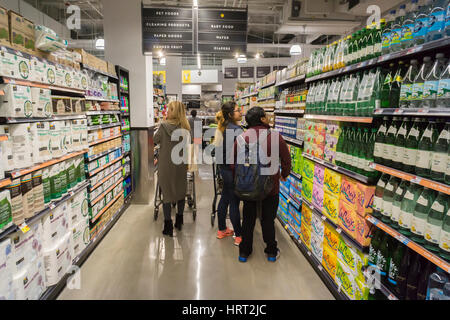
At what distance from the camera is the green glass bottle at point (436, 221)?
173cm

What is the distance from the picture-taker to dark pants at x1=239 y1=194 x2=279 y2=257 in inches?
135

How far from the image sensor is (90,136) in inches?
150

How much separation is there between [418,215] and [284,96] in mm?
3336

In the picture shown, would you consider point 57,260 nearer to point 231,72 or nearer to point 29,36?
point 29,36

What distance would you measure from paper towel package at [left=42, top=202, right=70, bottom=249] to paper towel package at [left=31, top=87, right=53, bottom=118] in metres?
0.90

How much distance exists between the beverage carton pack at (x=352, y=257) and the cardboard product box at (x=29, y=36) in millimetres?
3223

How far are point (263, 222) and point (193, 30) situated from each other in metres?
3.84

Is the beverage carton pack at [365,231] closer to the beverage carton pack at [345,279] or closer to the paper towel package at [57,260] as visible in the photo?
the beverage carton pack at [345,279]

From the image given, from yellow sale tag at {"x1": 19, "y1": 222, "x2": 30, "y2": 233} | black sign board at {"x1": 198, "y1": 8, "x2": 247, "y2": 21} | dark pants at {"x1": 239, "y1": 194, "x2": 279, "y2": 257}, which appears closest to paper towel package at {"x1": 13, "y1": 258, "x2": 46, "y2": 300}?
yellow sale tag at {"x1": 19, "y1": 222, "x2": 30, "y2": 233}

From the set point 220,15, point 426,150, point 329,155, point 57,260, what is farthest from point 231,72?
point 426,150

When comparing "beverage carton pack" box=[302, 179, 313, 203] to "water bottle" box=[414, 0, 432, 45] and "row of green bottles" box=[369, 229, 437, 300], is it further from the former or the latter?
"water bottle" box=[414, 0, 432, 45]

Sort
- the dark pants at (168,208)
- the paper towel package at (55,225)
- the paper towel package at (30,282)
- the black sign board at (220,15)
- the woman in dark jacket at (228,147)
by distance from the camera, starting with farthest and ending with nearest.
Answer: the black sign board at (220,15), the dark pants at (168,208), the woman in dark jacket at (228,147), the paper towel package at (55,225), the paper towel package at (30,282)

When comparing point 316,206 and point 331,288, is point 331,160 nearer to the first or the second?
point 316,206

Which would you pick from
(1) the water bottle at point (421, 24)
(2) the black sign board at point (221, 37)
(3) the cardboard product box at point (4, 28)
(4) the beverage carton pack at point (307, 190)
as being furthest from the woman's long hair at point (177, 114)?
(1) the water bottle at point (421, 24)
